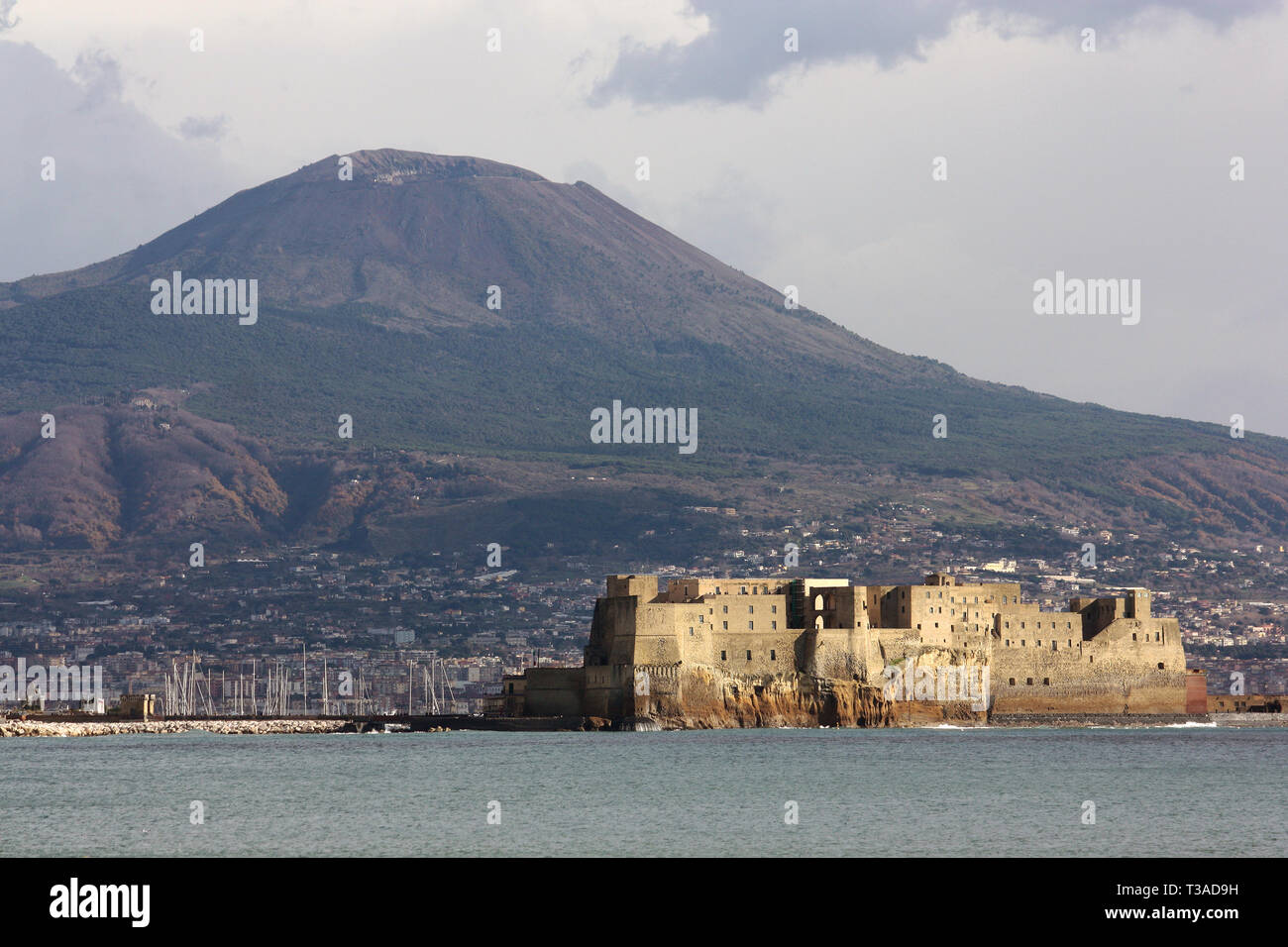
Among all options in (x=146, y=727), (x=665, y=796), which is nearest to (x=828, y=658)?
(x=665, y=796)

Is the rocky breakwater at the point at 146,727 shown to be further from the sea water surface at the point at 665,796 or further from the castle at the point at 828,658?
the castle at the point at 828,658

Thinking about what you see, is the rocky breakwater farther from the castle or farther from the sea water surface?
the castle

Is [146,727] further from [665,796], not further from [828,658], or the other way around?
[665,796]

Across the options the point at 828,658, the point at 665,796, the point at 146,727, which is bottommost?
the point at 146,727

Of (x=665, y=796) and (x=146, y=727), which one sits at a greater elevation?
(x=665, y=796)

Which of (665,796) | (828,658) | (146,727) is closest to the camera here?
(665,796)

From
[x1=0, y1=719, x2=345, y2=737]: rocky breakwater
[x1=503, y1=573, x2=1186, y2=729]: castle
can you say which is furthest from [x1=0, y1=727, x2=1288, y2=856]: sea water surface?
[x1=0, y1=719, x2=345, y2=737]: rocky breakwater
